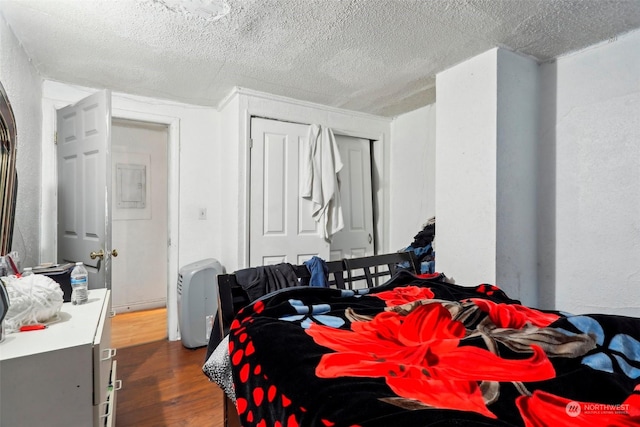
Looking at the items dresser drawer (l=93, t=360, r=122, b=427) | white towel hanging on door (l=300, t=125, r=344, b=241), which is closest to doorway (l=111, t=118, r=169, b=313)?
white towel hanging on door (l=300, t=125, r=344, b=241)

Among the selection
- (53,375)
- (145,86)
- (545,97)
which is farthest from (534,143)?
(145,86)

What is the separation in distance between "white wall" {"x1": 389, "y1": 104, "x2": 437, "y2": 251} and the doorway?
264 cm

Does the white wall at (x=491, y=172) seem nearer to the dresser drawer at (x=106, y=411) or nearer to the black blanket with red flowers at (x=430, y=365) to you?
the black blanket with red flowers at (x=430, y=365)

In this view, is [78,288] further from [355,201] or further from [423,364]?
[355,201]

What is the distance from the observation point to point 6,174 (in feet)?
4.71

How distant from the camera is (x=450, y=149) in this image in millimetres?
2174

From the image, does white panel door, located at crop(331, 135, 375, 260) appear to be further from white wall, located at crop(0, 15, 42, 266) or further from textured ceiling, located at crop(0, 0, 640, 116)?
white wall, located at crop(0, 15, 42, 266)

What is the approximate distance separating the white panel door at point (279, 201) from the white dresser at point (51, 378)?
5.25ft

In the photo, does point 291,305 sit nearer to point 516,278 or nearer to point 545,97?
point 516,278

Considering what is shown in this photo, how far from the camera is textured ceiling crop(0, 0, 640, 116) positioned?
157 cm

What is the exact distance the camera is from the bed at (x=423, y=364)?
65cm

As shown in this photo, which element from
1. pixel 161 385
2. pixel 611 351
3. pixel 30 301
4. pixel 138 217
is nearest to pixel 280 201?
pixel 161 385

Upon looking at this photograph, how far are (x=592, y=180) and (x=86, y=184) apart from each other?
10.8ft

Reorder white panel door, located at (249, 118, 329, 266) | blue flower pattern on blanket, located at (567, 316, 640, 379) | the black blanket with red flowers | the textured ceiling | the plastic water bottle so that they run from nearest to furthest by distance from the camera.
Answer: the black blanket with red flowers → blue flower pattern on blanket, located at (567, 316, 640, 379) → the plastic water bottle → the textured ceiling → white panel door, located at (249, 118, 329, 266)
